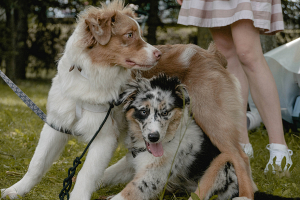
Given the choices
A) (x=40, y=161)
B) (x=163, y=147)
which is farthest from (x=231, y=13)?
(x=40, y=161)

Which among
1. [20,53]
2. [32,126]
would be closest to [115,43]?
[32,126]

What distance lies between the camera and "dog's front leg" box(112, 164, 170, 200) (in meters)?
2.48

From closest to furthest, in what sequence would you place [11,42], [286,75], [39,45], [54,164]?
1. [54,164]
2. [286,75]
3. [11,42]
4. [39,45]

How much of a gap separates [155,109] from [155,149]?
33 centimetres

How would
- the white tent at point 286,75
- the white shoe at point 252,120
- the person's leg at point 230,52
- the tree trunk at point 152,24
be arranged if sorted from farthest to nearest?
the tree trunk at point 152,24
the white shoe at point 252,120
the white tent at point 286,75
the person's leg at point 230,52

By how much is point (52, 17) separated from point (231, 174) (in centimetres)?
1093

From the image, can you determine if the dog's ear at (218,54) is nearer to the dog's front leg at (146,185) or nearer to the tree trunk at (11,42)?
the dog's front leg at (146,185)

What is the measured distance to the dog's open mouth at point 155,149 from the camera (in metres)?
2.57

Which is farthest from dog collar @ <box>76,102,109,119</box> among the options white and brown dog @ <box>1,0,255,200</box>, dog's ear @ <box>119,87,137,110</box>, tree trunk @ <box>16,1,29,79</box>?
tree trunk @ <box>16,1,29,79</box>

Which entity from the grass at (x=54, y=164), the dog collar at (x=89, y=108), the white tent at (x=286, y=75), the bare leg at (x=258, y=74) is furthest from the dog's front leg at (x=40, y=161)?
the white tent at (x=286, y=75)

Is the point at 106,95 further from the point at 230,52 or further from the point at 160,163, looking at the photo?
the point at 230,52

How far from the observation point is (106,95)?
2617mm

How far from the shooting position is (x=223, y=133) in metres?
2.75

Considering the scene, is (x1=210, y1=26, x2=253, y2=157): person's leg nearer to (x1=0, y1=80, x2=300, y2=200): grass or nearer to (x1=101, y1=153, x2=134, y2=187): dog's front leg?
(x1=0, y1=80, x2=300, y2=200): grass
